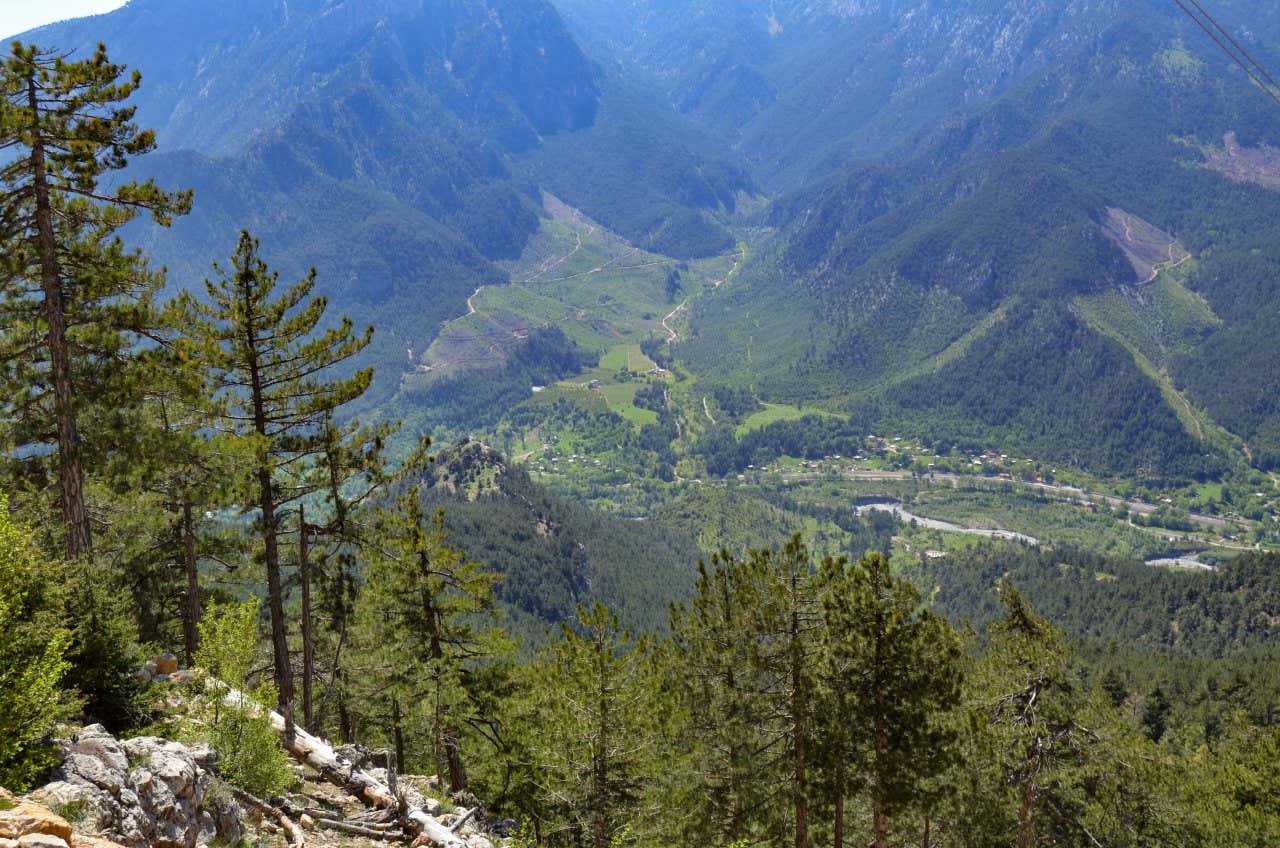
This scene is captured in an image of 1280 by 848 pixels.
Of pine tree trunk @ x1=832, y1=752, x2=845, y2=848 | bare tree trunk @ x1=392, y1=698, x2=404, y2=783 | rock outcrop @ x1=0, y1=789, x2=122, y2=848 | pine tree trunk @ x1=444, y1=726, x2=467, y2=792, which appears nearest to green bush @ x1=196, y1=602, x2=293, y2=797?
rock outcrop @ x1=0, y1=789, x2=122, y2=848

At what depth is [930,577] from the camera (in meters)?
199

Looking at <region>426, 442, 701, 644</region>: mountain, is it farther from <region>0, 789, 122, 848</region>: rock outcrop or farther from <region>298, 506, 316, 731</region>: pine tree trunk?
<region>0, 789, 122, 848</region>: rock outcrop

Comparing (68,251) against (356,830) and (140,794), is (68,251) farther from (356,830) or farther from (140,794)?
(356,830)

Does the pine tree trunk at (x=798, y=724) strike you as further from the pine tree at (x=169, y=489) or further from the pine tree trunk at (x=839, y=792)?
the pine tree at (x=169, y=489)

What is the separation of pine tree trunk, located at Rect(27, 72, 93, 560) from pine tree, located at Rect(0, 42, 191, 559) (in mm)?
30

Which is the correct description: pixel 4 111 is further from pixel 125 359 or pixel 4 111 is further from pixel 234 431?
pixel 234 431

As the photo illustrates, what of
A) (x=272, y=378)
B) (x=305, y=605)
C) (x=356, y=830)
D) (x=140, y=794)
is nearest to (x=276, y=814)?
(x=356, y=830)

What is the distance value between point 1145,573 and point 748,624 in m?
A: 177

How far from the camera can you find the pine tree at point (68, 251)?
75.0ft

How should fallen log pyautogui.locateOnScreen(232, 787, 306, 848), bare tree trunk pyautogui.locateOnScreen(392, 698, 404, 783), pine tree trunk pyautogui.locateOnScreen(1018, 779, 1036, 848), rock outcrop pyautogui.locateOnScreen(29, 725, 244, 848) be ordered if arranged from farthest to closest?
bare tree trunk pyautogui.locateOnScreen(392, 698, 404, 783)
pine tree trunk pyautogui.locateOnScreen(1018, 779, 1036, 848)
fallen log pyautogui.locateOnScreen(232, 787, 306, 848)
rock outcrop pyautogui.locateOnScreen(29, 725, 244, 848)

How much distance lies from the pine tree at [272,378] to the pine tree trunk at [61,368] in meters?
3.48

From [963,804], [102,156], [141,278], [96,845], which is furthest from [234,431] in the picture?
[963,804]

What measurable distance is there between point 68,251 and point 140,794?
1713 centimetres

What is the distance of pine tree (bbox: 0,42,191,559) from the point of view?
2286cm
